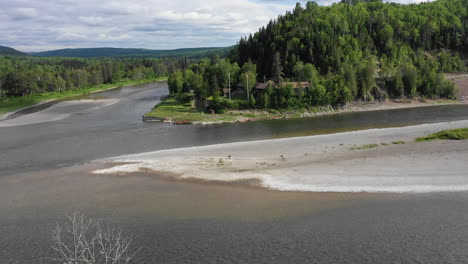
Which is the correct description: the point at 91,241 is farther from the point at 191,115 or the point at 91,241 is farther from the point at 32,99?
the point at 32,99

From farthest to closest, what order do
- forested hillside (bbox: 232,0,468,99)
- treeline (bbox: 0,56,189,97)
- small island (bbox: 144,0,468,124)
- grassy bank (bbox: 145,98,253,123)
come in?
treeline (bbox: 0,56,189,97) < forested hillside (bbox: 232,0,468,99) < small island (bbox: 144,0,468,124) < grassy bank (bbox: 145,98,253,123)

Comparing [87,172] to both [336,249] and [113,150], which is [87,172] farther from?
[336,249]

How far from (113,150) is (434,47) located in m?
100

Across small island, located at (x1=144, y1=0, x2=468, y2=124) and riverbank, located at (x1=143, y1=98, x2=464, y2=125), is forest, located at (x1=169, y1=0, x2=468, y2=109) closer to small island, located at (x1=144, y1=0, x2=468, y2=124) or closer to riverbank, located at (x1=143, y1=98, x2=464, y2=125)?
small island, located at (x1=144, y1=0, x2=468, y2=124)

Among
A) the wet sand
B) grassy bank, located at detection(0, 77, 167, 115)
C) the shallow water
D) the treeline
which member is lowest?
the wet sand

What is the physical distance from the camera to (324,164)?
2941 centimetres

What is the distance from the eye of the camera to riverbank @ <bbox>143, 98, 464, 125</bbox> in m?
57.9

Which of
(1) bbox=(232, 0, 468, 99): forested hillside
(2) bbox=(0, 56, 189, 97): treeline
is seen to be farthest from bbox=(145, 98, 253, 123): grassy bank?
(2) bbox=(0, 56, 189, 97): treeline

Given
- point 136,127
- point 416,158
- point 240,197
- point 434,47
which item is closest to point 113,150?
point 136,127

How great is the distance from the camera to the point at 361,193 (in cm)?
2353

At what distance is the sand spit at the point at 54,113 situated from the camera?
62216 millimetres

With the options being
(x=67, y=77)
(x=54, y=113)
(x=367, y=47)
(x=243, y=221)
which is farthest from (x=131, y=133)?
(x=67, y=77)

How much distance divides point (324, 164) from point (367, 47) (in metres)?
70.4

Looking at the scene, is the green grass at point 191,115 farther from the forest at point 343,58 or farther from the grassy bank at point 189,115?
the forest at point 343,58
